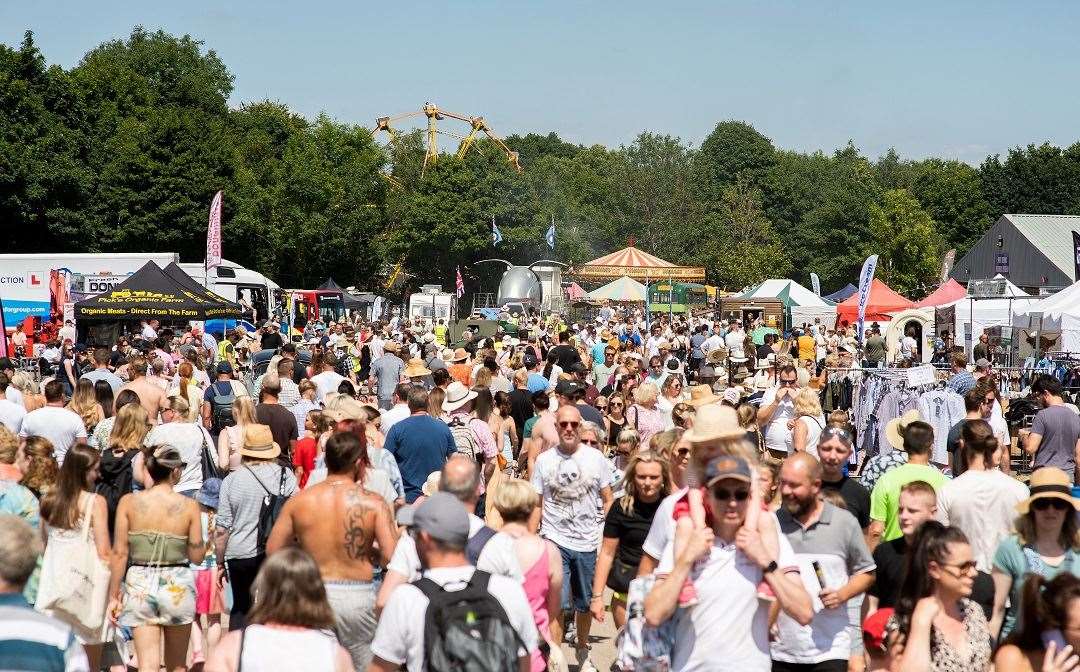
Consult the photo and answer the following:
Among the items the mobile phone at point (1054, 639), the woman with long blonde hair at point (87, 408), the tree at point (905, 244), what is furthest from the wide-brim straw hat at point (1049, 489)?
the tree at point (905, 244)

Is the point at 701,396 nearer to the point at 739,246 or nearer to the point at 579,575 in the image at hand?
the point at 579,575

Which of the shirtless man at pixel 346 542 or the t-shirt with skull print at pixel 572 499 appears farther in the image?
the t-shirt with skull print at pixel 572 499

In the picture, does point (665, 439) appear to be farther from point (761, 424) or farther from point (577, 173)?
point (577, 173)

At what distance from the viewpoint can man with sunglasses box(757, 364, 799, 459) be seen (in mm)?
10727

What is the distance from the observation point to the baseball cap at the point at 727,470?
169 inches

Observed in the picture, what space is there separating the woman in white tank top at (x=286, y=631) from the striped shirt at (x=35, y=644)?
0.42 m

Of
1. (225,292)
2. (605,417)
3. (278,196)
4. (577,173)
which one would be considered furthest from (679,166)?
(605,417)

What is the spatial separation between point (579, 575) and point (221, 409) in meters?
5.82

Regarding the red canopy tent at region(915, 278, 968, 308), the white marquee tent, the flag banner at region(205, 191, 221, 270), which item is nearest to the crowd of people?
the white marquee tent

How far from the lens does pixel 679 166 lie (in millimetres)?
96938

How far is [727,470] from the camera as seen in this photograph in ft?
14.1

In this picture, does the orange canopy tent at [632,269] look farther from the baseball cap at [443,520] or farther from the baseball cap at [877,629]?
the baseball cap at [443,520]

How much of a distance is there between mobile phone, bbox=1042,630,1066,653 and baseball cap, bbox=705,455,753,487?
3.36 ft

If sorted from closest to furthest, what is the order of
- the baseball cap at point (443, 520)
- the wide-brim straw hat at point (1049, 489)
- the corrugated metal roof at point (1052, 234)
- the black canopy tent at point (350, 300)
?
the baseball cap at point (443, 520)
the wide-brim straw hat at point (1049, 489)
the black canopy tent at point (350, 300)
the corrugated metal roof at point (1052, 234)
